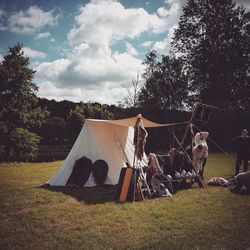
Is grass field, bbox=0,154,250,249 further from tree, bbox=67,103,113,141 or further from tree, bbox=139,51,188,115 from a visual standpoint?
tree, bbox=139,51,188,115

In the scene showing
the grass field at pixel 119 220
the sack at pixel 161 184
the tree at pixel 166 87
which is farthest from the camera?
the tree at pixel 166 87

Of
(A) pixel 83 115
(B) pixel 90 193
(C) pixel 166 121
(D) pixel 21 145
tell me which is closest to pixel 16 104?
(D) pixel 21 145

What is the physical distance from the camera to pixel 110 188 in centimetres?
805

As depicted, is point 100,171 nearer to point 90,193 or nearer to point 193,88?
point 90,193

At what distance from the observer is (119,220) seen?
202 inches

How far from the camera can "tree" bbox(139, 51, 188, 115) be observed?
2700 centimetres

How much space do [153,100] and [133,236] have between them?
81.1 feet

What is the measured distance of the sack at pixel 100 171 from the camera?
8.45 meters

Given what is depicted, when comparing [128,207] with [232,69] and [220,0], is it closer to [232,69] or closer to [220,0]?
[232,69]

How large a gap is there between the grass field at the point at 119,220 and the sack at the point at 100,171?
739mm

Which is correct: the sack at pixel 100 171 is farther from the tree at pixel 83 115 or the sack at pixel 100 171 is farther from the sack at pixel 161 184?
the tree at pixel 83 115

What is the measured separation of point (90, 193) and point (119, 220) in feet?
7.85

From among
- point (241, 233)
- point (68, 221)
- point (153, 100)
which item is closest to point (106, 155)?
point (68, 221)

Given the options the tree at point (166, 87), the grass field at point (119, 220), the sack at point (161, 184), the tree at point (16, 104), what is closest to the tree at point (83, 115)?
the tree at point (16, 104)
